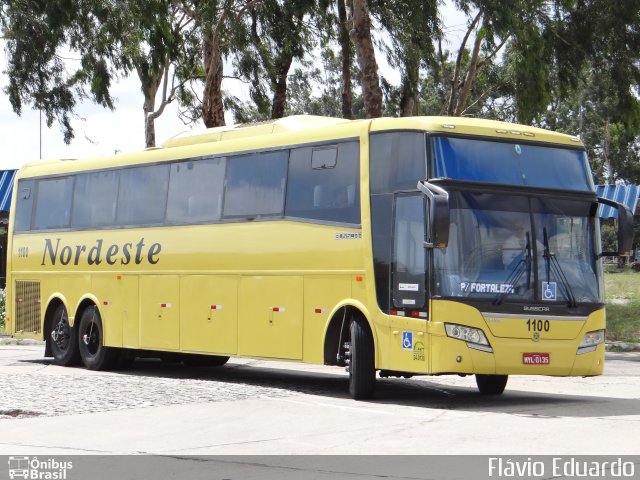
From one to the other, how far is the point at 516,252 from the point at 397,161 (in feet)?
5.99

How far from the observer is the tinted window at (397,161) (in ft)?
49.3

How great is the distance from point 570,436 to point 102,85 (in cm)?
2967

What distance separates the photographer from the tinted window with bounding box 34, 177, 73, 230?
2250 cm

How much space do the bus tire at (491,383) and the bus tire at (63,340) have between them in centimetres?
818

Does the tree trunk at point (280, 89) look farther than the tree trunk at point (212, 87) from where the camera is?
Yes

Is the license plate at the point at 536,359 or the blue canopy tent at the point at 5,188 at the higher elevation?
the blue canopy tent at the point at 5,188

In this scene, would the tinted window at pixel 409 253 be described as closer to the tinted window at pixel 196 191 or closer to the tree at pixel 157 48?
the tinted window at pixel 196 191

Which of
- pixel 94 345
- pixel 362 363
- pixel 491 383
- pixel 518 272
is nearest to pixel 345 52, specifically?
pixel 94 345

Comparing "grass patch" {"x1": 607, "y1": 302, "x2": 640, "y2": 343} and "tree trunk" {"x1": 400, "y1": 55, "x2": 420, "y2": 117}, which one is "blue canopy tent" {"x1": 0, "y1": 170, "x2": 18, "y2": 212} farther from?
"grass patch" {"x1": 607, "y1": 302, "x2": 640, "y2": 343}

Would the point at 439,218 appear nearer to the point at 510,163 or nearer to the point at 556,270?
the point at 510,163

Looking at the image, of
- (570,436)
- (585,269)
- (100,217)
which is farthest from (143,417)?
(100,217)

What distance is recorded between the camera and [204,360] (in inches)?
880

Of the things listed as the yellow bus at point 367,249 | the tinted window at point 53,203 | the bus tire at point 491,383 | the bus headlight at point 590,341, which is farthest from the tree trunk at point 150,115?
the bus headlight at point 590,341

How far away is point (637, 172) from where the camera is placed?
86500mm
